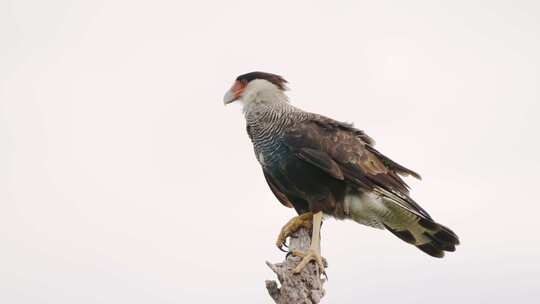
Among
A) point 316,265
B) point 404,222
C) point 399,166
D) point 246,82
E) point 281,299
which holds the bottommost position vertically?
point 281,299

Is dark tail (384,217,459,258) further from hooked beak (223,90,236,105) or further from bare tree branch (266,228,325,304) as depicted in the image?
hooked beak (223,90,236,105)

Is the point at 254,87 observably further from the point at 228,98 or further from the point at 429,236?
the point at 429,236

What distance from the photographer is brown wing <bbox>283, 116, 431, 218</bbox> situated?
6996 millimetres

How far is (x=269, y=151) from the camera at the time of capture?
7.27 m

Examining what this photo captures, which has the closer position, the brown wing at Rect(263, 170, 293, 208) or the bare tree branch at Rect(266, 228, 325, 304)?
the bare tree branch at Rect(266, 228, 325, 304)

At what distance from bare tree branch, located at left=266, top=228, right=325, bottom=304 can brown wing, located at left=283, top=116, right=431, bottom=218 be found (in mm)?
1139

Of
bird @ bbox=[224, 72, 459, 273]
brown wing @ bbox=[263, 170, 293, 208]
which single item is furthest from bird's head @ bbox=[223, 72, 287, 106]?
brown wing @ bbox=[263, 170, 293, 208]

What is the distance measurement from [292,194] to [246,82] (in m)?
1.40

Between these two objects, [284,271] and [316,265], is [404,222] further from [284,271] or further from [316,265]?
[284,271]

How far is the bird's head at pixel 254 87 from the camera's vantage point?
7862 mm

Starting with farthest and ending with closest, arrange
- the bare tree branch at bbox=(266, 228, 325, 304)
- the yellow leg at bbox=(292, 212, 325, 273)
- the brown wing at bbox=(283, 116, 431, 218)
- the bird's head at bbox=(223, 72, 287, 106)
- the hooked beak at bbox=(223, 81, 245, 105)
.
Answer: the hooked beak at bbox=(223, 81, 245, 105) → the bird's head at bbox=(223, 72, 287, 106) → the brown wing at bbox=(283, 116, 431, 218) → the yellow leg at bbox=(292, 212, 325, 273) → the bare tree branch at bbox=(266, 228, 325, 304)

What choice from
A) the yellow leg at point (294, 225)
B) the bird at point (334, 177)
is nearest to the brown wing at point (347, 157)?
the bird at point (334, 177)

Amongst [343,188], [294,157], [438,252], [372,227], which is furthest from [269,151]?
[438,252]

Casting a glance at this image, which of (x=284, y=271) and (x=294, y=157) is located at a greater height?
(x=294, y=157)
